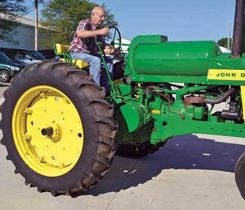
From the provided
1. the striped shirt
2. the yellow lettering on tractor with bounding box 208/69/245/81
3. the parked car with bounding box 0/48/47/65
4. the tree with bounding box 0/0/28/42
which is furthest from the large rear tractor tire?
the tree with bounding box 0/0/28/42

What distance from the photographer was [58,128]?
4832 mm

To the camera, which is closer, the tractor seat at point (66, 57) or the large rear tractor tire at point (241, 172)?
the large rear tractor tire at point (241, 172)

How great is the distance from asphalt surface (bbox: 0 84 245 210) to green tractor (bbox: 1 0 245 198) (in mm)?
225

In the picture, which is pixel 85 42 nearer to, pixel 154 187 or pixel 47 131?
pixel 47 131

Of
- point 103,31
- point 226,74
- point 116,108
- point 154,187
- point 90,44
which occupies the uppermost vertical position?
point 103,31

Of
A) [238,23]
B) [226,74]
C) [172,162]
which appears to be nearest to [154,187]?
[172,162]

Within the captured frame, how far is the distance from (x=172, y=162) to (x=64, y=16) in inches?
1435

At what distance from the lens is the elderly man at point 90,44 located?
509 cm

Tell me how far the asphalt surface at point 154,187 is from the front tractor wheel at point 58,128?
0.71 ft

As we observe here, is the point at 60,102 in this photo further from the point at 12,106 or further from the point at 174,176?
the point at 174,176

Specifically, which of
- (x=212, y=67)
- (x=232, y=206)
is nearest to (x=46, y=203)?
A: (x=232, y=206)

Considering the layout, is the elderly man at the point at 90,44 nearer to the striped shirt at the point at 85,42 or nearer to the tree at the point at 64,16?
the striped shirt at the point at 85,42

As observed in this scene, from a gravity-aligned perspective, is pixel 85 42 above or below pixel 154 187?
above

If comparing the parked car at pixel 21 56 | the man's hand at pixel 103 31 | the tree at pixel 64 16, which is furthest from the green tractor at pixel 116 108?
the tree at pixel 64 16
